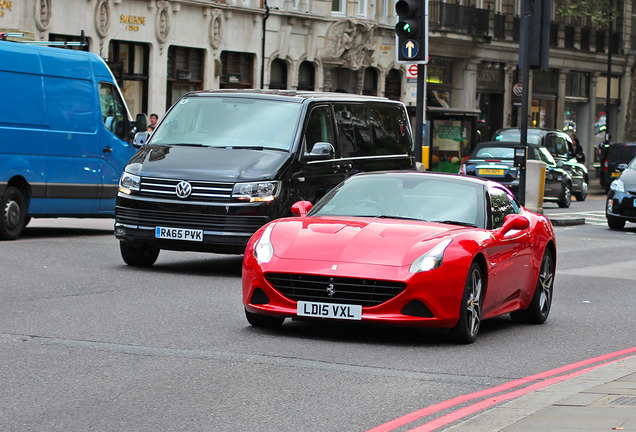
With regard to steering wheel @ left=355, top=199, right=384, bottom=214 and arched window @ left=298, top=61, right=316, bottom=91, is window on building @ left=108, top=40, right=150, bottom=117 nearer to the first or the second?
arched window @ left=298, top=61, right=316, bottom=91

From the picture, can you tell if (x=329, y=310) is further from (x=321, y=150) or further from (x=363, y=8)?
(x=363, y=8)

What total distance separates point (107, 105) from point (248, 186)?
6.34m

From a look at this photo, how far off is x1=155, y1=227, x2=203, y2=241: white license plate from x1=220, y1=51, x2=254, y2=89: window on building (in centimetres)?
2914

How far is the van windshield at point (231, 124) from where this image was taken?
15.2 m

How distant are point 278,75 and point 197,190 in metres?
32.1

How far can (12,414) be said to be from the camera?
6844 millimetres

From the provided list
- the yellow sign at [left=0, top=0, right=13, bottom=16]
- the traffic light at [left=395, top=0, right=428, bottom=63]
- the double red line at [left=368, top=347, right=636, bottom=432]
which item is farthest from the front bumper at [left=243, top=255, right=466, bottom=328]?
the yellow sign at [left=0, top=0, right=13, bottom=16]

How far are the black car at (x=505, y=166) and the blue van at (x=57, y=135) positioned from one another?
1336 cm

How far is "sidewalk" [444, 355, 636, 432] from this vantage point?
6.45 metres


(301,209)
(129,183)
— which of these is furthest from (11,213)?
(301,209)

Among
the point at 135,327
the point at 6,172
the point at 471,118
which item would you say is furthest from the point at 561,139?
the point at 135,327

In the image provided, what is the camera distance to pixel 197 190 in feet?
47.3

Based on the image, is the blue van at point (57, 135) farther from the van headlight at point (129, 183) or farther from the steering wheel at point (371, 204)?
the steering wheel at point (371, 204)

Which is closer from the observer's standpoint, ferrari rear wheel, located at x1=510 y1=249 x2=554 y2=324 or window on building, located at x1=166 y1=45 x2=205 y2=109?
ferrari rear wheel, located at x1=510 y1=249 x2=554 y2=324
